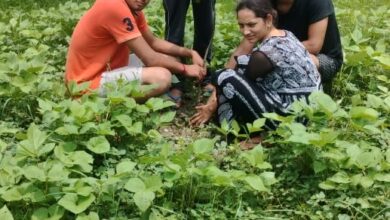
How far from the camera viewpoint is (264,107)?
358cm

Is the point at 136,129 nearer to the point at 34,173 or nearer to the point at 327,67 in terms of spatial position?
the point at 34,173

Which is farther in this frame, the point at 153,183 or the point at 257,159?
the point at 257,159

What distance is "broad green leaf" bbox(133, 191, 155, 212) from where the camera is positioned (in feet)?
8.21

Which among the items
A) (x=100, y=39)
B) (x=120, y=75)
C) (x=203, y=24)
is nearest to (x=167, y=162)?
(x=120, y=75)

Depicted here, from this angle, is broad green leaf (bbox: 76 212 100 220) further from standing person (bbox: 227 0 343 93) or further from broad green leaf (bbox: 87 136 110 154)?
standing person (bbox: 227 0 343 93)

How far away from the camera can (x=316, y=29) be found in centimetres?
397

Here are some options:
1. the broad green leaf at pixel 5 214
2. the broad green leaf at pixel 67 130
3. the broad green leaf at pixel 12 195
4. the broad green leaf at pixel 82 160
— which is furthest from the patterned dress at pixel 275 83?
the broad green leaf at pixel 5 214

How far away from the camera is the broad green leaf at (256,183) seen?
8.96 feet

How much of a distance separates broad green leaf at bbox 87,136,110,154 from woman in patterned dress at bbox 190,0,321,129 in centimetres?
98

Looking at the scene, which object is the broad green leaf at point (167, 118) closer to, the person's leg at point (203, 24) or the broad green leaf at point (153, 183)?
the broad green leaf at point (153, 183)

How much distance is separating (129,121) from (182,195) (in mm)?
609

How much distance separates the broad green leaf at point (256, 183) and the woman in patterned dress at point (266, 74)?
782 mm

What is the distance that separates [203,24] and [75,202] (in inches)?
89.3

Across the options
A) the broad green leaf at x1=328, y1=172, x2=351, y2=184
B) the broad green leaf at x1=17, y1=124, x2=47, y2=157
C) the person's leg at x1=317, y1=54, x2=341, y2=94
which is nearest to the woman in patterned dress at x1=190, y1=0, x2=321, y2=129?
the person's leg at x1=317, y1=54, x2=341, y2=94
